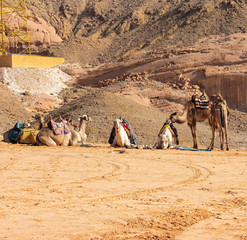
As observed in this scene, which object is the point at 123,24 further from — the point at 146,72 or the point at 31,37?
the point at 146,72

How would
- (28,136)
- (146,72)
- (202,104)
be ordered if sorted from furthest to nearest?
1. (146,72)
2. (28,136)
3. (202,104)

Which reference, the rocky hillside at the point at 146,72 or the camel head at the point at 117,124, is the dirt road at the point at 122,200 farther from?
the rocky hillside at the point at 146,72

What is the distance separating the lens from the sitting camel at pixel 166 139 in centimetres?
1745

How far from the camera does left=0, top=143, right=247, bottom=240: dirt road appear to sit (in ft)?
17.6

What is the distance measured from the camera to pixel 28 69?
137 ft

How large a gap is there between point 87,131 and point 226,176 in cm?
1416

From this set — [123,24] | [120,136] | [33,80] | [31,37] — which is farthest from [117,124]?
[123,24]

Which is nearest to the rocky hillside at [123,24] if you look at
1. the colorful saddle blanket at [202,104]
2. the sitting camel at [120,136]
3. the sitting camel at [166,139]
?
the colorful saddle blanket at [202,104]

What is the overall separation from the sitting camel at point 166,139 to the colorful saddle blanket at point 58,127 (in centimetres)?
382

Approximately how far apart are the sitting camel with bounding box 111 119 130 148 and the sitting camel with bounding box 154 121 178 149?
117 centimetres

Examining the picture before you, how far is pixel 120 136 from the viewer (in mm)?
17922

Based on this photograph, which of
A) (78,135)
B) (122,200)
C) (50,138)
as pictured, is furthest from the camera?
(78,135)

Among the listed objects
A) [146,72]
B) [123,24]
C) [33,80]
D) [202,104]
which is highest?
[123,24]

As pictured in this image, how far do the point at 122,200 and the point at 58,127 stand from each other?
12.0 meters
